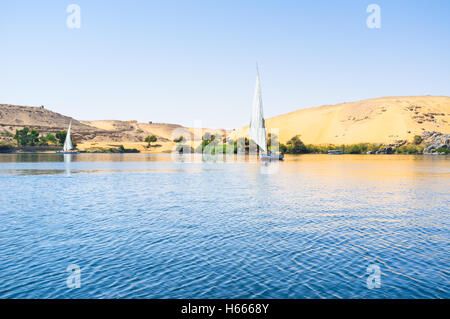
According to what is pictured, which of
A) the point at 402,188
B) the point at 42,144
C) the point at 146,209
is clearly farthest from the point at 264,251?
the point at 42,144

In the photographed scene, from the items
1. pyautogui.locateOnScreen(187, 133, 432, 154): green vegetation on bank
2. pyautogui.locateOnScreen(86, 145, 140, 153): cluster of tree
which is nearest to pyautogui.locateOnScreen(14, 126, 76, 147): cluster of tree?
pyautogui.locateOnScreen(86, 145, 140, 153): cluster of tree

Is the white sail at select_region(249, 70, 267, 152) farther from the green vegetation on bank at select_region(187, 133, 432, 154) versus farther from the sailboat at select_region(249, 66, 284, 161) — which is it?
the green vegetation on bank at select_region(187, 133, 432, 154)

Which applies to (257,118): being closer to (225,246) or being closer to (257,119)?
(257,119)

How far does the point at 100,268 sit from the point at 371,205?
2184 centimetres

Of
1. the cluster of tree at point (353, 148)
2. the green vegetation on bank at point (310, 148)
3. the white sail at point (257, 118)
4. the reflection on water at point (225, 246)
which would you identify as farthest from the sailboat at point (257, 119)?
the cluster of tree at point (353, 148)

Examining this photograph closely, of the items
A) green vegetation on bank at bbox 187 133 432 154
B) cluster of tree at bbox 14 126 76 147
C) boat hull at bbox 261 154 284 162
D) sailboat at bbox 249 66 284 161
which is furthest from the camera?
cluster of tree at bbox 14 126 76 147

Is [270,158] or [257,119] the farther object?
[270,158]

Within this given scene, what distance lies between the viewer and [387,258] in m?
15.4

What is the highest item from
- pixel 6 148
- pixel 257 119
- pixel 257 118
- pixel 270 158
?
pixel 257 118
